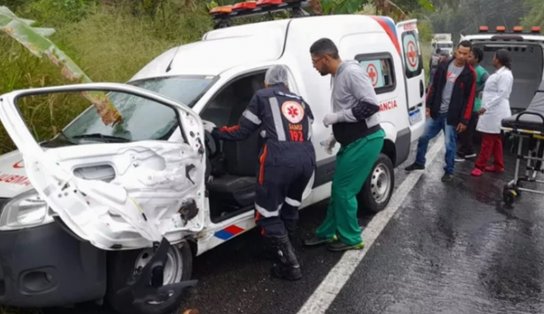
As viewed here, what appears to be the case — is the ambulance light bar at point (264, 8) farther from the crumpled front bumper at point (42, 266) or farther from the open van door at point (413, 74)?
the crumpled front bumper at point (42, 266)

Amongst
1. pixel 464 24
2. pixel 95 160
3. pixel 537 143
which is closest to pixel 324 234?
pixel 95 160

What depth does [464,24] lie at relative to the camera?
81875 millimetres

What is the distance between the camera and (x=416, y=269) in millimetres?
4047

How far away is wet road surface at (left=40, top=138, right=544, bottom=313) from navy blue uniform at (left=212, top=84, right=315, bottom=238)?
488 millimetres

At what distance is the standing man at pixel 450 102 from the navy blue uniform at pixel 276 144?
10.9 feet

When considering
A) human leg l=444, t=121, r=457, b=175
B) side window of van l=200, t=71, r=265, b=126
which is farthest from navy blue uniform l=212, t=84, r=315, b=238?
human leg l=444, t=121, r=457, b=175

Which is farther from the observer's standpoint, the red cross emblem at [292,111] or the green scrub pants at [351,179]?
the green scrub pants at [351,179]

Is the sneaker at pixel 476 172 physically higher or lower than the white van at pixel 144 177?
lower

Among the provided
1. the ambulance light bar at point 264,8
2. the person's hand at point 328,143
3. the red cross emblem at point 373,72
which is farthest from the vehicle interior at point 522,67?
the person's hand at point 328,143

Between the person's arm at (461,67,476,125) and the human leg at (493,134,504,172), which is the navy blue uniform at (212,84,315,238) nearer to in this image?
the person's arm at (461,67,476,125)

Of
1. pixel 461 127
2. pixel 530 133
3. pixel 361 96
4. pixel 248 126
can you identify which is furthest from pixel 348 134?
pixel 461 127

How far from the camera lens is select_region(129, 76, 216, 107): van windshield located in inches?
151

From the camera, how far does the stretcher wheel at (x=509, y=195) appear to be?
559 cm

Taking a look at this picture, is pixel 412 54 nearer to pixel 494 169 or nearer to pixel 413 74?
pixel 413 74
